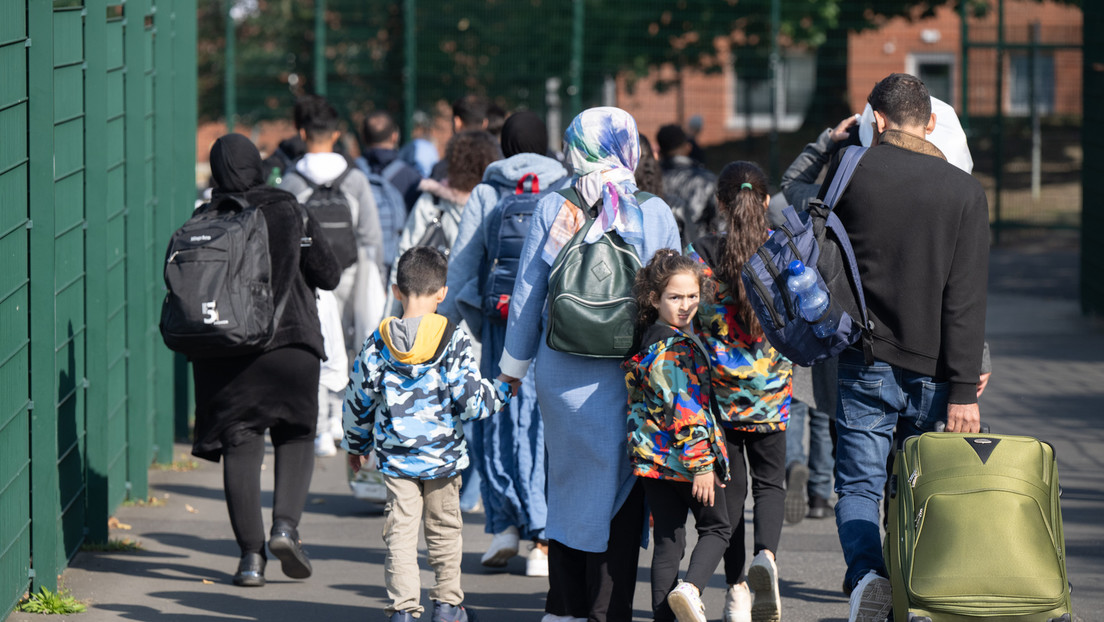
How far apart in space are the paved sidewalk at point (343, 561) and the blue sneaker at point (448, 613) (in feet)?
1.13

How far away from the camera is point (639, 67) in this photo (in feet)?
58.1

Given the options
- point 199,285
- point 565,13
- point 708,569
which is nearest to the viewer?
point 708,569

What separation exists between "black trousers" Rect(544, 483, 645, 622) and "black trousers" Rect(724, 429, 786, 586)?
400 millimetres

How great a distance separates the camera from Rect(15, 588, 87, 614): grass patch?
17.7ft

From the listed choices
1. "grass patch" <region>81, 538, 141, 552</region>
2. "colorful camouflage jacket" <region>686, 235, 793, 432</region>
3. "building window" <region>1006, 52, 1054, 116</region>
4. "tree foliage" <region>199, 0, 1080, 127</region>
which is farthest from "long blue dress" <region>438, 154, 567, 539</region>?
"building window" <region>1006, 52, 1054, 116</region>

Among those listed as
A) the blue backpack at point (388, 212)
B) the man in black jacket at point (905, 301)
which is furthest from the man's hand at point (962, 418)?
the blue backpack at point (388, 212)

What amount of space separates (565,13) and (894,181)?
13280 mm

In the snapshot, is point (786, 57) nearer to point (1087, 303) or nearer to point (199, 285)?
point (1087, 303)

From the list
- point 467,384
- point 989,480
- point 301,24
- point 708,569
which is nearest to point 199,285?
point 467,384

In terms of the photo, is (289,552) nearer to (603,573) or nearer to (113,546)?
(113,546)

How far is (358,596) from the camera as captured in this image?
19.1ft

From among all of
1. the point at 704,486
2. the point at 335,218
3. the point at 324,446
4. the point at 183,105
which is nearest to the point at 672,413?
the point at 704,486

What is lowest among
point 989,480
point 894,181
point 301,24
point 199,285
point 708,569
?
point 708,569

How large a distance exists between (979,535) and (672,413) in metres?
1.04
